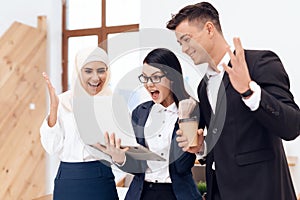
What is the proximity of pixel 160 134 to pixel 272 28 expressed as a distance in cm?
182

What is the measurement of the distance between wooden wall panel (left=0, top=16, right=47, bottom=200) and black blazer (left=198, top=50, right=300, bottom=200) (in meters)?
2.42

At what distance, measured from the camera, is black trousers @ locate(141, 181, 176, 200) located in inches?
45.8

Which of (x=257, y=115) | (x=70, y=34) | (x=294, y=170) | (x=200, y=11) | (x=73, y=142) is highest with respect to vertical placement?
(x=70, y=34)

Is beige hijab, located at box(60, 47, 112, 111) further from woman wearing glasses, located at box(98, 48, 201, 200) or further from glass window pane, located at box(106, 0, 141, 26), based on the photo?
glass window pane, located at box(106, 0, 141, 26)

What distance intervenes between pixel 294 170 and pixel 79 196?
1729 millimetres

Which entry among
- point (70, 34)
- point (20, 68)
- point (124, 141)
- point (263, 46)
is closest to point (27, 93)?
point (20, 68)

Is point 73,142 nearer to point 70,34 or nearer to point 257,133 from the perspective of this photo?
point 257,133

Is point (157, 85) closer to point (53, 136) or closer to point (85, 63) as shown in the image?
point (85, 63)

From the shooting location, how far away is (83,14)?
3.64m

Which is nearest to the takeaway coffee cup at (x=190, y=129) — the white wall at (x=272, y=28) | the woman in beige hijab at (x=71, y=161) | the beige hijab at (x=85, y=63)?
the beige hijab at (x=85, y=63)

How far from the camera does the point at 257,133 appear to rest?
3.33 feet

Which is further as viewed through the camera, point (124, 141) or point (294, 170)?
point (294, 170)

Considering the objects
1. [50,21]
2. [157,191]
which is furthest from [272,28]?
[50,21]

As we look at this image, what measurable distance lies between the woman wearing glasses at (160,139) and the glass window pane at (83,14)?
2565mm
